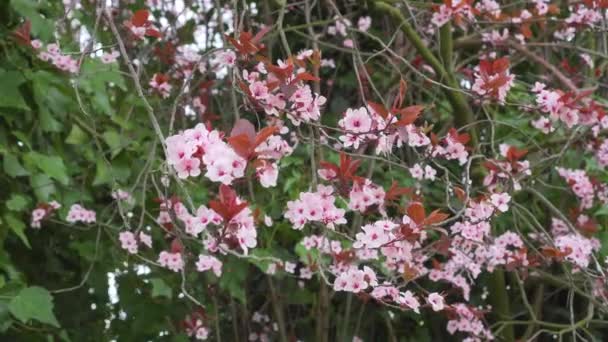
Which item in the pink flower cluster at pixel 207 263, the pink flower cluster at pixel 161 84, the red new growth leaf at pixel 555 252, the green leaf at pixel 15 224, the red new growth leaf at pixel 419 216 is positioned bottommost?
the red new growth leaf at pixel 555 252

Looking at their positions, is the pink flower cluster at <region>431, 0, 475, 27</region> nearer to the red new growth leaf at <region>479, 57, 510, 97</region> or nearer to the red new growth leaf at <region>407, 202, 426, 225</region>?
the red new growth leaf at <region>479, 57, 510, 97</region>

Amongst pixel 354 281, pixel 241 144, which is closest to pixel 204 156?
pixel 241 144

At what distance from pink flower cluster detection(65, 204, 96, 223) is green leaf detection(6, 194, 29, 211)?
170 millimetres

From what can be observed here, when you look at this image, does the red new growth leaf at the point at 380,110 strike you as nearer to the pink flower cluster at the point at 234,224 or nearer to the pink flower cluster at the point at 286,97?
the pink flower cluster at the point at 286,97

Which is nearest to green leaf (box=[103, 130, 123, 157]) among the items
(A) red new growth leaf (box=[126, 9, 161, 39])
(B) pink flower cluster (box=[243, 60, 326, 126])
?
(A) red new growth leaf (box=[126, 9, 161, 39])

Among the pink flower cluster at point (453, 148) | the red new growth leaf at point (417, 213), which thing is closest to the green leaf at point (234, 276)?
the pink flower cluster at point (453, 148)

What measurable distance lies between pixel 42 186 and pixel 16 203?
0.13 metres

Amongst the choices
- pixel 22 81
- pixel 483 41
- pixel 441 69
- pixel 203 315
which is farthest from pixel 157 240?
pixel 483 41

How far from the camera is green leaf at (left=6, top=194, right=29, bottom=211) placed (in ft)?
6.07

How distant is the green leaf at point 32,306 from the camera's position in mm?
1790

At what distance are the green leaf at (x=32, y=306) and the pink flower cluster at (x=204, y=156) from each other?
2.79ft

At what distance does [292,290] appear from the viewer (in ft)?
7.84

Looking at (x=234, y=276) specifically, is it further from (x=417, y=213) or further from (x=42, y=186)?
→ (x=417, y=213)

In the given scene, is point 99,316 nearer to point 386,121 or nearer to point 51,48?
point 51,48
